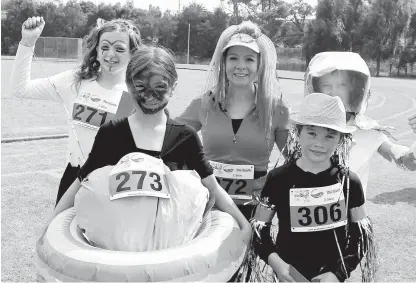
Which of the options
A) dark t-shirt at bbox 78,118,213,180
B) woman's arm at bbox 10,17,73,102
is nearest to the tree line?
woman's arm at bbox 10,17,73,102

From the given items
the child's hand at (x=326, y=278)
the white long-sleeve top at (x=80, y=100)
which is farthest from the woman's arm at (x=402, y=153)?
the white long-sleeve top at (x=80, y=100)

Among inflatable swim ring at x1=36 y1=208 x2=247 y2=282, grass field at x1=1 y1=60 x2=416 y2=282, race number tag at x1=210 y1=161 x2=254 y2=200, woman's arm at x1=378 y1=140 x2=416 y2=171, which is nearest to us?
inflatable swim ring at x1=36 y1=208 x2=247 y2=282

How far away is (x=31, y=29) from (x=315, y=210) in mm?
1942

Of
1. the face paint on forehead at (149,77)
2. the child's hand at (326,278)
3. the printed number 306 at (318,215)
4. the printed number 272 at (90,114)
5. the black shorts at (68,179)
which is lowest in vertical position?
the child's hand at (326,278)

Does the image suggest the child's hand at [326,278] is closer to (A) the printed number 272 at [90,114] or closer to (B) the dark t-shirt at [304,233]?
(B) the dark t-shirt at [304,233]

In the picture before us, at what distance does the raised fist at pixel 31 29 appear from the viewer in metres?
2.89

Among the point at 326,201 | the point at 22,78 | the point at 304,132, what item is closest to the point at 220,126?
the point at 304,132

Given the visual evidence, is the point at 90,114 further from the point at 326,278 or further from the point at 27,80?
the point at 326,278

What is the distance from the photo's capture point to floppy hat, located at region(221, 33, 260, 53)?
267cm

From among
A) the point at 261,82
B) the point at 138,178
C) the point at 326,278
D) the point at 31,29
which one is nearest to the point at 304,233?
the point at 326,278

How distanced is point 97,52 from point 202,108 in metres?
0.75

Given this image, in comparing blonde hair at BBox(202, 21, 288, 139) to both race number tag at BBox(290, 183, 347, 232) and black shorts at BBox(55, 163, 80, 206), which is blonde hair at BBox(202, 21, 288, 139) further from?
black shorts at BBox(55, 163, 80, 206)

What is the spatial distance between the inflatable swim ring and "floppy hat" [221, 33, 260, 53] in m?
1.08

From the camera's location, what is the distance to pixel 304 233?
2.16m
